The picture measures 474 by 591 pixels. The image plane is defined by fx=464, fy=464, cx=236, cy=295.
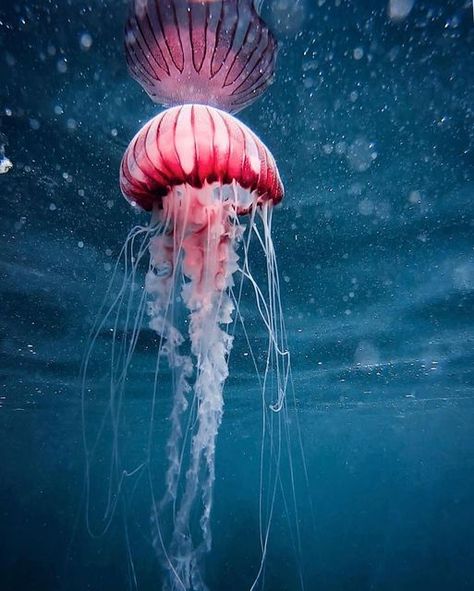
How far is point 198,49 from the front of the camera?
2744 mm

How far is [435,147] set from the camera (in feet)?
15.9

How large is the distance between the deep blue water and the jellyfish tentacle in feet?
1.51

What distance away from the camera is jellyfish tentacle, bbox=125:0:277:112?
2641 mm

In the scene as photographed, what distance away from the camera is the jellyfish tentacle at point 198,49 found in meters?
2.64

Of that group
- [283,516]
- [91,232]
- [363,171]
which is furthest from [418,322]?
[283,516]

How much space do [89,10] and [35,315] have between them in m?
6.68

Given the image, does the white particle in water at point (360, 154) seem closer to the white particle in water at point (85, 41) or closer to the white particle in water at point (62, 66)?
the white particle in water at point (85, 41)

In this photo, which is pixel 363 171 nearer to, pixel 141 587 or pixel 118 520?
pixel 141 587

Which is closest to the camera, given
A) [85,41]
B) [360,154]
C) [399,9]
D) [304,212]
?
[399,9]

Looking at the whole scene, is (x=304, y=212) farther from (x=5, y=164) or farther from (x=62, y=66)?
(x=5, y=164)

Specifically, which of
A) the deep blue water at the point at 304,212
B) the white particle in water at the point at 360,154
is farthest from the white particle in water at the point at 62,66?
the white particle in water at the point at 360,154

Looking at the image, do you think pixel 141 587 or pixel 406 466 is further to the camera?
pixel 406 466

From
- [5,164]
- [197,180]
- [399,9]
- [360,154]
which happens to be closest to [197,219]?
[197,180]

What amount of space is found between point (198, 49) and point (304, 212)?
3409mm
